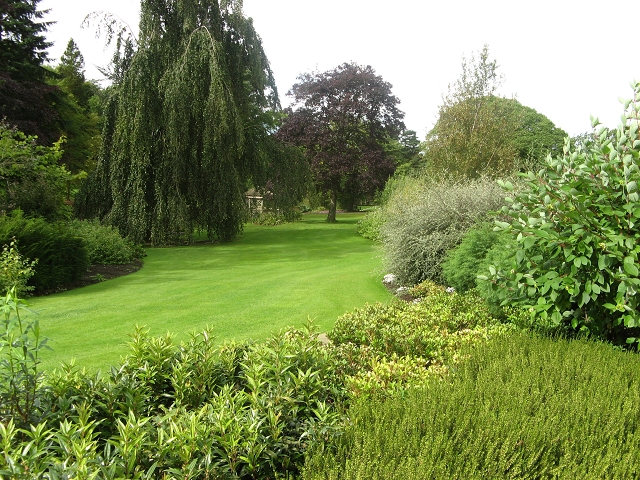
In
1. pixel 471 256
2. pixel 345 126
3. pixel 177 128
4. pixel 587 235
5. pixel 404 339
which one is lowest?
pixel 404 339

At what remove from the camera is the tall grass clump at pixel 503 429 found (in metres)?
1.88

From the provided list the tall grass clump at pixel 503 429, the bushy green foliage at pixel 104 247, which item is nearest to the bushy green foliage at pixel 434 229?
the tall grass clump at pixel 503 429

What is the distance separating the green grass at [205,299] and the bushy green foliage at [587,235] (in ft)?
9.72

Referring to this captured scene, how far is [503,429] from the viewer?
215cm

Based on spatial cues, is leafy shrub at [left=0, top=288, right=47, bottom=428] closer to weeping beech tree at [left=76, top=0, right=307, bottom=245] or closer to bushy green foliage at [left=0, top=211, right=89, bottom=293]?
bushy green foliage at [left=0, top=211, right=89, bottom=293]

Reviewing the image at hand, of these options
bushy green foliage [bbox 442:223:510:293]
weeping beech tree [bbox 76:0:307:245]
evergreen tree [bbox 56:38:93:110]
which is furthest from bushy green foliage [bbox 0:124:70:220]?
evergreen tree [bbox 56:38:93:110]

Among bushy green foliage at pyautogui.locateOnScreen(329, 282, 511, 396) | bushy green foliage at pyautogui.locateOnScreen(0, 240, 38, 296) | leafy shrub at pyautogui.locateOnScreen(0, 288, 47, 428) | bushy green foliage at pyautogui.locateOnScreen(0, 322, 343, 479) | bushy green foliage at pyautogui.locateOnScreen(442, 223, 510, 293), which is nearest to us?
bushy green foliage at pyautogui.locateOnScreen(0, 322, 343, 479)

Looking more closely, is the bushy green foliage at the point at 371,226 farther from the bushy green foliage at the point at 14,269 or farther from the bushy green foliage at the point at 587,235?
the bushy green foliage at the point at 587,235

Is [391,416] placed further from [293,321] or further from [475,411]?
[293,321]

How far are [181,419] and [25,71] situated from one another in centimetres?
2706

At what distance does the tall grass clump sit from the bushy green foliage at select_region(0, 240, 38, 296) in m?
7.04

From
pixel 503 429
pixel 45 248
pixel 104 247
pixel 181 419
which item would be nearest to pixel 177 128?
pixel 104 247

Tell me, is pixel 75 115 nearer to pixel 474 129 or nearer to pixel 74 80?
pixel 74 80

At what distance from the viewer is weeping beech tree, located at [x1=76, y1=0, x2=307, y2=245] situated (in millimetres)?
14008
